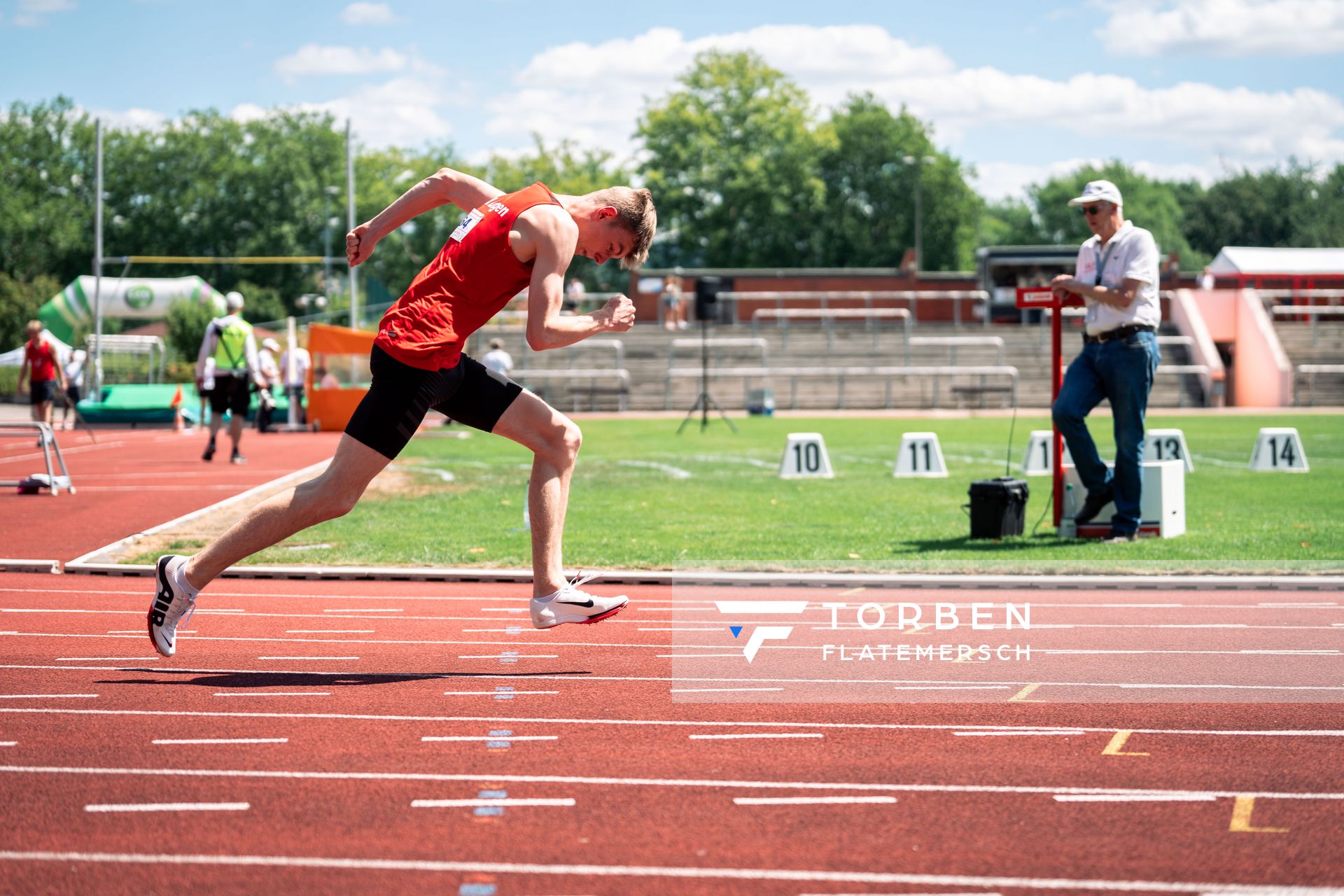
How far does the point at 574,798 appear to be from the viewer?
3814 millimetres

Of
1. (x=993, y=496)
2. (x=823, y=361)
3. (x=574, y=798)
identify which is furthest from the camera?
(x=823, y=361)

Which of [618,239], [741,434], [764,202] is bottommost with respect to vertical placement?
[741,434]

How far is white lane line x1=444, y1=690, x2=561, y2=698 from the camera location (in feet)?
16.9

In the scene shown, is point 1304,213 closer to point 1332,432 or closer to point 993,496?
point 1332,432

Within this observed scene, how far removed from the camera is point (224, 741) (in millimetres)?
4426

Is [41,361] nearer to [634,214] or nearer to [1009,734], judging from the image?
[634,214]

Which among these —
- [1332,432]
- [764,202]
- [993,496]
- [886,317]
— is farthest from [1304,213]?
[993,496]

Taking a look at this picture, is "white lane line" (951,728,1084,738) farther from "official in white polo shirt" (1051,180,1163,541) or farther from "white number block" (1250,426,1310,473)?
"white number block" (1250,426,1310,473)

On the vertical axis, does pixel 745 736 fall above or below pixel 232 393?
below

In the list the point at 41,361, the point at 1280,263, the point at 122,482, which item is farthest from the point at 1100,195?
the point at 1280,263

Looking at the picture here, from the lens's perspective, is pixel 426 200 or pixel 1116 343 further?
pixel 1116 343

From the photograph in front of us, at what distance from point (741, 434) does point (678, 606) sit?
18.2 meters

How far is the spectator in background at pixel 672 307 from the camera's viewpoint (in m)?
47.0

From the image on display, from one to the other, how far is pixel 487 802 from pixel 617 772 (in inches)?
17.2
